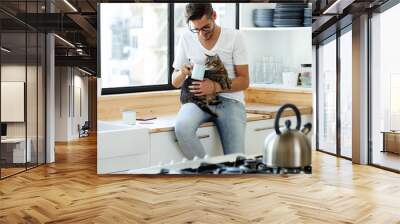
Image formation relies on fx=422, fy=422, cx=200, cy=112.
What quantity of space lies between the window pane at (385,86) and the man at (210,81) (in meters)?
2.48

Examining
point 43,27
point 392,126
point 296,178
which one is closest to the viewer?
point 296,178

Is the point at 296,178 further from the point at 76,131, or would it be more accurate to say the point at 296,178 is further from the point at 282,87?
the point at 76,131

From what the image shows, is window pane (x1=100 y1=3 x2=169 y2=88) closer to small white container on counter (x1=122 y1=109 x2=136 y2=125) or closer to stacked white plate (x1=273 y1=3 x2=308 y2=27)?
small white container on counter (x1=122 y1=109 x2=136 y2=125)

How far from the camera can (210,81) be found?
188 inches

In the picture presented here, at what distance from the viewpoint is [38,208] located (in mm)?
3723

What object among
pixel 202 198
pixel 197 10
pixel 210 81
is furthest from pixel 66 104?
pixel 202 198

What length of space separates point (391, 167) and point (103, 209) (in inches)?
174

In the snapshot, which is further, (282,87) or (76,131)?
(76,131)

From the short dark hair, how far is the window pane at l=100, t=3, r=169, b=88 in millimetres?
272

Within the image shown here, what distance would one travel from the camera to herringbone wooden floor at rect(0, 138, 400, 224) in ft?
11.0

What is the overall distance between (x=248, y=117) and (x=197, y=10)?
1.38 meters

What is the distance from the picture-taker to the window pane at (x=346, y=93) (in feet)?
24.1

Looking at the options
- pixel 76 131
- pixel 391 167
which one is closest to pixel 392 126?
pixel 391 167

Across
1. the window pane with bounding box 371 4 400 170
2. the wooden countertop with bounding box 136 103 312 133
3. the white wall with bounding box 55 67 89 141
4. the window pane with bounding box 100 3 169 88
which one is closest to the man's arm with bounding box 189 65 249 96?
the wooden countertop with bounding box 136 103 312 133
